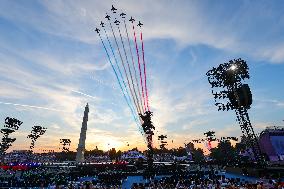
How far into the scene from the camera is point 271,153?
5000 centimetres

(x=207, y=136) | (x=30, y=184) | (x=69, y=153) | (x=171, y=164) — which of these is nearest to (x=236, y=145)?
(x=207, y=136)

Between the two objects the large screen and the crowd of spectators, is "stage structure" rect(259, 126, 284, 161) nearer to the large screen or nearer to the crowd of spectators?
the large screen

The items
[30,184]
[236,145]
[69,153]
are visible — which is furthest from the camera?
[69,153]

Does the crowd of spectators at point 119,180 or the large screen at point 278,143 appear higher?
the large screen at point 278,143

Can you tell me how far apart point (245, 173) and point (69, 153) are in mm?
108961

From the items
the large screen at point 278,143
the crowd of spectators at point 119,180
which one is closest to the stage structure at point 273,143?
the large screen at point 278,143

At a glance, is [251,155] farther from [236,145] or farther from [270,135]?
[236,145]

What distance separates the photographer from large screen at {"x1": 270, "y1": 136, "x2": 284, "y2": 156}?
48528 mm

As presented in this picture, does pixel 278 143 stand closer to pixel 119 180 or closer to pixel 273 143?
pixel 273 143

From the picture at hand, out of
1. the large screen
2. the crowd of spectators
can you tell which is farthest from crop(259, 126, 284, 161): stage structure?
the crowd of spectators

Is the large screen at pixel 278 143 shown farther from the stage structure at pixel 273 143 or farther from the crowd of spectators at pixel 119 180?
the crowd of spectators at pixel 119 180

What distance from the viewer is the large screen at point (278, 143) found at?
159 ft

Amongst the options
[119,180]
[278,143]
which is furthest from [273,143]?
[119,180]

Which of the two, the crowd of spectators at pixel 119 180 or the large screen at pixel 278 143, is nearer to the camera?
the crowd of spectators at pixel 119 180
